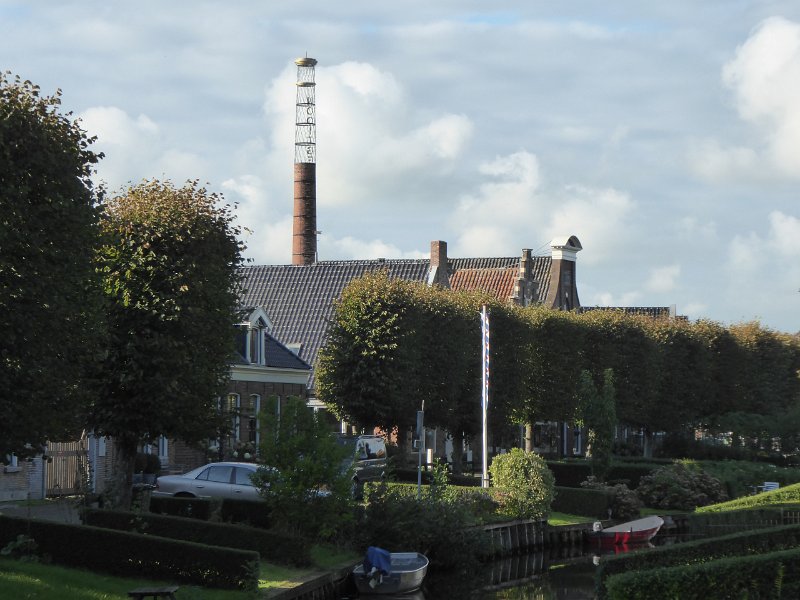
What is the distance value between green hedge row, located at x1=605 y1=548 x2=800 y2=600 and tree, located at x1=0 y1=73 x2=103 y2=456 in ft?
37.9

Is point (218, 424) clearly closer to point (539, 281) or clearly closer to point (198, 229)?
point (198, 229)

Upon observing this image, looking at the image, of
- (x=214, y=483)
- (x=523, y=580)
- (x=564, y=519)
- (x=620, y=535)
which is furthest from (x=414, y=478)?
(x=214, y=483)

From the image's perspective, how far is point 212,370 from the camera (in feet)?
108

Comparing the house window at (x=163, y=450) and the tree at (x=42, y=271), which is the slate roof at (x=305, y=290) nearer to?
the house window at (x=163, y=450)

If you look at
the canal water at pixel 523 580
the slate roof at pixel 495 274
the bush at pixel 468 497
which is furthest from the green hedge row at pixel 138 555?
the slate roof at pixel 495 274

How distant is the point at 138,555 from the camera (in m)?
25.3

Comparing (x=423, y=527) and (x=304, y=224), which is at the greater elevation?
(x=304, y=224)

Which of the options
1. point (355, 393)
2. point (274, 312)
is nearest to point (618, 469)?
point (355, 393)

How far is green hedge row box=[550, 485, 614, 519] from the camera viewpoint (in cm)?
4834

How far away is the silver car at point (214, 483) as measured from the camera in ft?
122

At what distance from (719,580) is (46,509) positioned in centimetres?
2035

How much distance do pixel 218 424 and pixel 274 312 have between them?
35251 millimetres

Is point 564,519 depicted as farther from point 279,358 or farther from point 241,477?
point 279,358

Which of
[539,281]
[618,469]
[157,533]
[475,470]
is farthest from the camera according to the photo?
[539,281]
